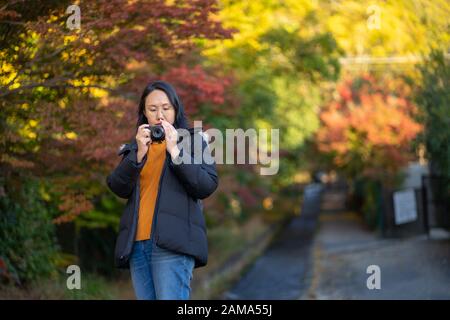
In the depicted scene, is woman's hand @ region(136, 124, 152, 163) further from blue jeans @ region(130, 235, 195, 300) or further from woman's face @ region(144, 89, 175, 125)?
blue jeans @ region(130, 235, 195, 300)

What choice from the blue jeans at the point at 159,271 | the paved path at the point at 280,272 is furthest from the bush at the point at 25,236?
the blue jeans at the point at 159,271

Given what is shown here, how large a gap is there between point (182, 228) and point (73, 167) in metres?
4.28

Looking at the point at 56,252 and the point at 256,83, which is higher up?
the point at 256,83

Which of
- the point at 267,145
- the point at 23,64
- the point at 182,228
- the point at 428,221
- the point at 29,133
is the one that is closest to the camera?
the point at 182,228

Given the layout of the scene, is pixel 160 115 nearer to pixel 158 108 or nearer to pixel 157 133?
pixel 158 108

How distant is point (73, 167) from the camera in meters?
7.71

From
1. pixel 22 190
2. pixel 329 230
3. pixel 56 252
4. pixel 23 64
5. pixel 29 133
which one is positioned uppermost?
pixel 23 64

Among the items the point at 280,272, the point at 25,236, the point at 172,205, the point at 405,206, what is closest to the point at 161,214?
the point at 172,205

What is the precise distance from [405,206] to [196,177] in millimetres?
13643

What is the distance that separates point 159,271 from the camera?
363 centimetres

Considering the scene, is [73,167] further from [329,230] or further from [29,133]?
[329,230]

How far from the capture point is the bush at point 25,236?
7.93m

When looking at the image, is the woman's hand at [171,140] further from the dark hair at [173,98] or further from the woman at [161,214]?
the dark hair at [173,98]
